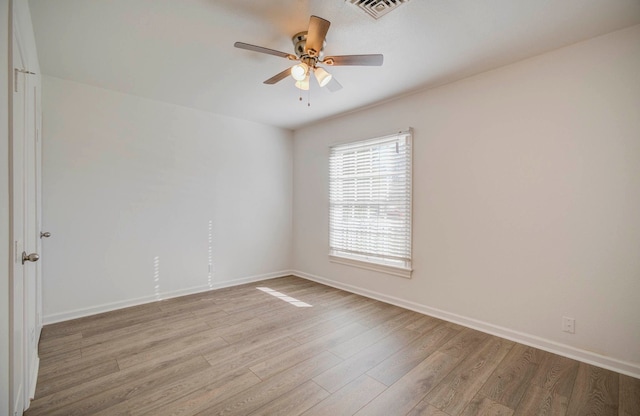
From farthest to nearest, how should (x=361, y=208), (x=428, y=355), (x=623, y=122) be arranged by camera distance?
(x=361, y=208) → (x=428, y=355) → (x=623, y=122)

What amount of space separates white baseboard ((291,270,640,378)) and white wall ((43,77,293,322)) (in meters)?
2.23

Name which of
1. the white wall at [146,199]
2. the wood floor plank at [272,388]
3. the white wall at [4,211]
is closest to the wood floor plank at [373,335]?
the wood floor plank at [272,388]

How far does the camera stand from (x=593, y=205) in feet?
7.49

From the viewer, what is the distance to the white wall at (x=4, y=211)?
1266 mm

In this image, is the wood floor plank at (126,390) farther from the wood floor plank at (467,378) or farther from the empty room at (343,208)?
the wood floor plank at (467,378)

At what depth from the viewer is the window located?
3504mm

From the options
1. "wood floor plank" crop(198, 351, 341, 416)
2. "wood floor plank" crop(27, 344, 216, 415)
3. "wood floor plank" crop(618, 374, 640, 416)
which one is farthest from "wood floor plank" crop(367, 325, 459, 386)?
"wood floor plank" crop(27, 344, 216, 415)

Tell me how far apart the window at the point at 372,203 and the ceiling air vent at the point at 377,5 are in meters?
1.68

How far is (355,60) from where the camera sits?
2.12 m

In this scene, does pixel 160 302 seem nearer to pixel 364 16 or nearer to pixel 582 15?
pixel 364 16

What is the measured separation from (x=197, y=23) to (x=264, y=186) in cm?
284

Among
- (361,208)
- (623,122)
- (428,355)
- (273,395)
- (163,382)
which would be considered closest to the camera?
(273,395)

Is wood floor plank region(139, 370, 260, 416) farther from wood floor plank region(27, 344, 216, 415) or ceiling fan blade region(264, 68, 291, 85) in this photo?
ceiling fan blade region(264, 68, 291, 85)

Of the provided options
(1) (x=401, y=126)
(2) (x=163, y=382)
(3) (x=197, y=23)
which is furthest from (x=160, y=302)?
(1) (x=401, y=126)
